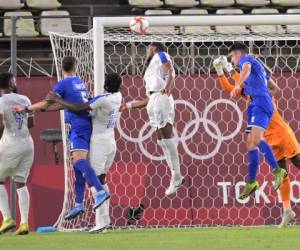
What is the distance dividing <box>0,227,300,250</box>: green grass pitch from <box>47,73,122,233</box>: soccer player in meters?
0.32

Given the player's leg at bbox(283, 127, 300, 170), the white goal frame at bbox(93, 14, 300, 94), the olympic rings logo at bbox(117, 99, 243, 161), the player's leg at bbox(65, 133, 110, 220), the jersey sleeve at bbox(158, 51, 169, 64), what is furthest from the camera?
the olympic rings logo at bbox(117, 99, 243, 161)

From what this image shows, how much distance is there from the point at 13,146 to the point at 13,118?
12.3 inches

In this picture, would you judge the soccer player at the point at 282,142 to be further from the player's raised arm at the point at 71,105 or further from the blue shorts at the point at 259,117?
the player's raised arm at the point at 71,105

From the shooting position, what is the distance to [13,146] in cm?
1121

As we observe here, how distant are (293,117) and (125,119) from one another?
222 centimetres

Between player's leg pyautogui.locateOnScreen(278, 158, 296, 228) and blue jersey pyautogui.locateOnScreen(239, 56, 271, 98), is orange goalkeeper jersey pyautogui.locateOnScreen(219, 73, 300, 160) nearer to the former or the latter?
player's leg pyautogui.locateOnScreen(278, 158, 296, 228)

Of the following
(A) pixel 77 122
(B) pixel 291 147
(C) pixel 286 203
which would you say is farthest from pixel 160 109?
(C) pixel 286 203

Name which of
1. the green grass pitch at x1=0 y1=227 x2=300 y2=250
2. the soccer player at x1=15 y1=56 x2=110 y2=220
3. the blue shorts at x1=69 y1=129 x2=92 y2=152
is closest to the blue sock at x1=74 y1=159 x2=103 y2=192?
the soccer player at x1=15 y1=56 x2=110 y2=220

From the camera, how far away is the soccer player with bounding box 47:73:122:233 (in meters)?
10.9

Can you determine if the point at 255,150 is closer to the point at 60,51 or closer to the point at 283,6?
the point at 60,51

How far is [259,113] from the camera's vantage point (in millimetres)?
11000

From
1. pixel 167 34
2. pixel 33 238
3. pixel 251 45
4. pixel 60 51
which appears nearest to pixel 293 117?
pixel 251 45

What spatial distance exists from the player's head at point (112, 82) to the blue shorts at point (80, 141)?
0.54 meters

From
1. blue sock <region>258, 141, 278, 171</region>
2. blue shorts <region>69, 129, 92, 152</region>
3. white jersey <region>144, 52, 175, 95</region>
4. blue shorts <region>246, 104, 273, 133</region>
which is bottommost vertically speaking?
blue sock <region>258, 141, 278, 171</region>
